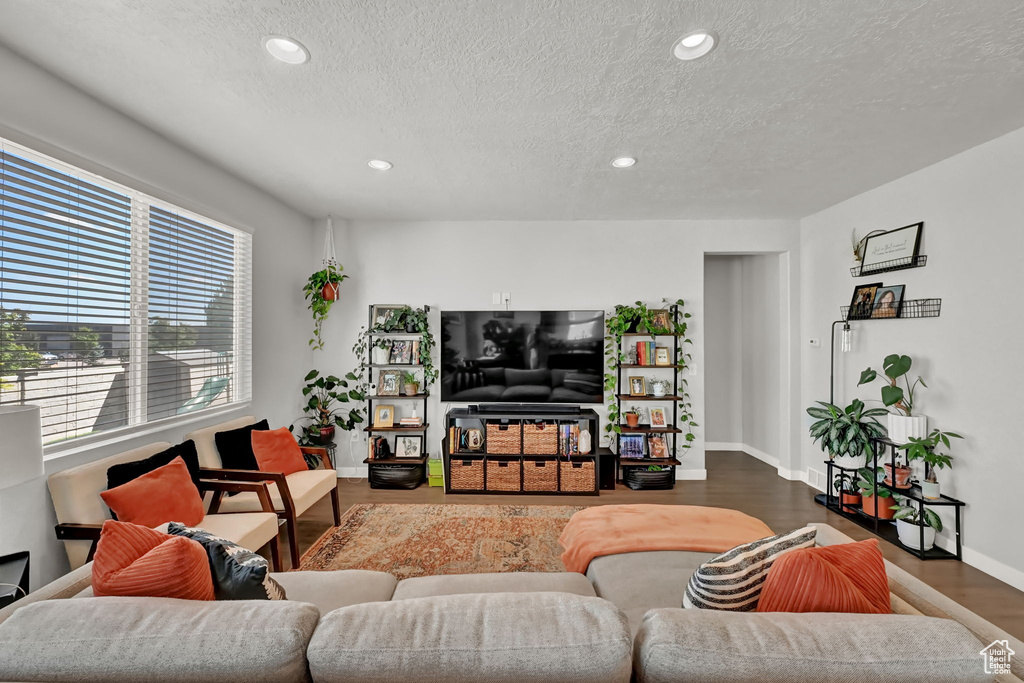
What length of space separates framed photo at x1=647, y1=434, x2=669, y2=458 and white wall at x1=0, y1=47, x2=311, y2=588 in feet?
11.3

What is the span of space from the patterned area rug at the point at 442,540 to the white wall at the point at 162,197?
1216 millimetres

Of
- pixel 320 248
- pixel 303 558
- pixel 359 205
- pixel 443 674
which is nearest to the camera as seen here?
pixel 443 674

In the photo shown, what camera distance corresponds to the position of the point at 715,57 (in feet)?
6.29

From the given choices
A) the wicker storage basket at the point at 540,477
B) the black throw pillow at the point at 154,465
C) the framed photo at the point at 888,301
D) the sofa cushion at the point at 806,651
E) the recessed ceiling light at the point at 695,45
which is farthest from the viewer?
the wicker storage basket at the point at 540,477

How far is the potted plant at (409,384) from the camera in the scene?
4.51 meters

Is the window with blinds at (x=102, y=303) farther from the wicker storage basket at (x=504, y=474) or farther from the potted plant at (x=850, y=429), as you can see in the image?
the potted plant at (x=850, y=429)

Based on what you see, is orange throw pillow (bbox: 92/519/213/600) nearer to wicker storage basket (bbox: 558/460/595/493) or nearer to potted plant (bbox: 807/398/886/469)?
wicker storage basket (bbox: 558/460/595/493)

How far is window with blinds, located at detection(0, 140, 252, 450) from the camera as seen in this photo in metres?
2.02

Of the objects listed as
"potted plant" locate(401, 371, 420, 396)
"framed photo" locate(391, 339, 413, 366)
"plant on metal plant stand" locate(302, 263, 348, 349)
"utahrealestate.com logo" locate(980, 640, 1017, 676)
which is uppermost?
"plant on metal plant stand" locate(302, 263, 348, 349)

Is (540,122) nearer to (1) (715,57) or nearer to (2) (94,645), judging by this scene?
(1) (715,57)

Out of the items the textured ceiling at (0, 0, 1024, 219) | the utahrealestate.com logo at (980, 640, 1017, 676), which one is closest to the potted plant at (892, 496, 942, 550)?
the textured ceiling at (0, 0, 1024, 219)

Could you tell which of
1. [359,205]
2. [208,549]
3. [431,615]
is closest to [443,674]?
[431,615]

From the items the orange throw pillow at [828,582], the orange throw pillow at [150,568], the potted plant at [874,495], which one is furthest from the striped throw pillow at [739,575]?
the potted plant at [874,495]

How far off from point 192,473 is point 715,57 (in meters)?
3.39
